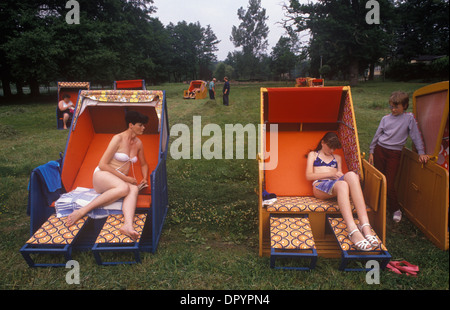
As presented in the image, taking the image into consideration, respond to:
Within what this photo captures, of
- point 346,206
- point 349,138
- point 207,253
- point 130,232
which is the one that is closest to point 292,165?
point 349,138

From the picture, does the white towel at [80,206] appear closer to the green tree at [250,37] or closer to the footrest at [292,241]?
the footrest at [292,241]

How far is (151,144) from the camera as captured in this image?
5.18m

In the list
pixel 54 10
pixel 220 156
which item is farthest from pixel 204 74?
pixel 220 156

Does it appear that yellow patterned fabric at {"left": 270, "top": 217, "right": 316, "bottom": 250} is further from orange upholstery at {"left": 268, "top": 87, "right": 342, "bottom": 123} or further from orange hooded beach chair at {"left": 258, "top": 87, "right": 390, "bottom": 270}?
orange upholstery at {"left": 268, "top": 87, "right": 342, "bottom": 123}

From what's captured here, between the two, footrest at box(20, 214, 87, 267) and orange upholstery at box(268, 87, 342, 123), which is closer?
footrest at box(20, 214, 87, 267)

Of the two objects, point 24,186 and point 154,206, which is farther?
point 24,186

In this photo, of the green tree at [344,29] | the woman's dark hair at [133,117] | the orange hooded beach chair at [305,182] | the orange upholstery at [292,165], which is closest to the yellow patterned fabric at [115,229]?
the woman's dark hair at [133,117]

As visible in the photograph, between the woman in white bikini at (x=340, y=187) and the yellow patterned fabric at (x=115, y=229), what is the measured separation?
95.2 inches

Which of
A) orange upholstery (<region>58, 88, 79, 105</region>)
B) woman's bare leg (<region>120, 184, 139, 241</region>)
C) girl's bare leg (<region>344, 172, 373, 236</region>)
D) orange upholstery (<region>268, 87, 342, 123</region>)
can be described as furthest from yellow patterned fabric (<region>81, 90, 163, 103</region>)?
orange upholstery (<region>58, 88, 79, 105</region>)

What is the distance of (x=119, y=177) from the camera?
3941mm

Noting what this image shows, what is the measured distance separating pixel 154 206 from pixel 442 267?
340 cm

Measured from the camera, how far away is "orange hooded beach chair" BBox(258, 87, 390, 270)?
3.30 m

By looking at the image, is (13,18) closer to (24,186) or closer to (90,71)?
(90,71)

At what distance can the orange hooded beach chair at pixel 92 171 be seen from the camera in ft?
11.1
